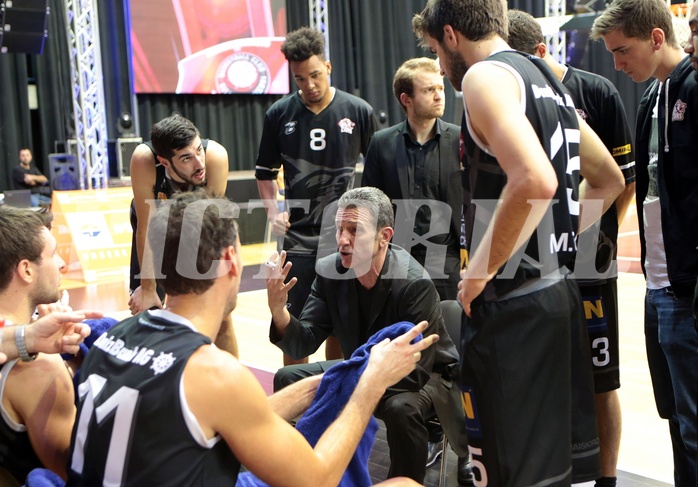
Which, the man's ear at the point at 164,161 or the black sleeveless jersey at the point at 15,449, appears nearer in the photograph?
the black sleeveless jersey at the point at 15,449

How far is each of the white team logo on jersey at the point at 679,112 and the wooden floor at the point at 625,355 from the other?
1.73 metres

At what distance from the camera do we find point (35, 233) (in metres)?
2.38

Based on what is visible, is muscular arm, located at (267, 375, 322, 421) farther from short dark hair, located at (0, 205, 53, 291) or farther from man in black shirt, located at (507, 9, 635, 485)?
man in black shirt, located at (507, 9, 635, 485)

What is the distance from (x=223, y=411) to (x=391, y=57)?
14.9 m

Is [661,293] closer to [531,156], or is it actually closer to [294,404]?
[531,156]

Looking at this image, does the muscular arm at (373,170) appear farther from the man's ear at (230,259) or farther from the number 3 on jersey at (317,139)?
the man's ear at (230,259)

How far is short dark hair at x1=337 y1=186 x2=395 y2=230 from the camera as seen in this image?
3.43 metres

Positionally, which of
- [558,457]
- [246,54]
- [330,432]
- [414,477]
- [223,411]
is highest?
[246,54]

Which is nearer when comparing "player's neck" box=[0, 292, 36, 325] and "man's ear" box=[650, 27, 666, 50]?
"player's neck" box=[0, 292, 36, 325]

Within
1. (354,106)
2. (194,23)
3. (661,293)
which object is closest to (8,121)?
(194,23)

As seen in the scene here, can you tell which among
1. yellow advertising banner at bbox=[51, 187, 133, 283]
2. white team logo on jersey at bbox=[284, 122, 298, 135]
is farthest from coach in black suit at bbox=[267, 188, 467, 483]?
yellow advertising banner at bbox=[51, 187, 133, 283]

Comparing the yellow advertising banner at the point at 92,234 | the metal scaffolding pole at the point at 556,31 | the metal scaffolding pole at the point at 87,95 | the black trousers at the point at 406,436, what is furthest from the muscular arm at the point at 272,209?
the metal scaffolding pole at the point at 556,31

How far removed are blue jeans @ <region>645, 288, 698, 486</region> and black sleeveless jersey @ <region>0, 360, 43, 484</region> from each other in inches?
77.6

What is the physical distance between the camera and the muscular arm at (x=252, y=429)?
5.71 feet
